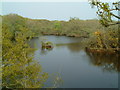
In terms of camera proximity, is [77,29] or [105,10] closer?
[105,10]

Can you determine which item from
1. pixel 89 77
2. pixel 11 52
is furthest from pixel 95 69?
pixel 11 52

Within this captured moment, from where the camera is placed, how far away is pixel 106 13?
148 centimetres

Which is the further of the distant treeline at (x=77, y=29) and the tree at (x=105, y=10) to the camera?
the distant treeline at (x=77, y=29)

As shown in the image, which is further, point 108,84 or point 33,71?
point 108,84

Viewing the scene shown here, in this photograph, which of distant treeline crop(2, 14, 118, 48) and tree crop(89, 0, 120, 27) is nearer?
tree crop(89, 0, 120, 27)

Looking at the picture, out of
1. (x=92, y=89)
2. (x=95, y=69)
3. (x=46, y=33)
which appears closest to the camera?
(x=92, y=89)

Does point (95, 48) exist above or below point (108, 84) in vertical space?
above

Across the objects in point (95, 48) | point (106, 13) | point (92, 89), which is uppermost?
point (106, 13)

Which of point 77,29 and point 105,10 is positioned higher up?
point 77,29

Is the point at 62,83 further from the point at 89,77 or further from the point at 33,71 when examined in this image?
the point at 33,71

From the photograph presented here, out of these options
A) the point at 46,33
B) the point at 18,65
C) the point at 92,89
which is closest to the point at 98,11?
the point at 18,65

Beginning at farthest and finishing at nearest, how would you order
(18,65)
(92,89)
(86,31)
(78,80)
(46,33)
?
(46,33), (86,31), (78,80), (92,89), (18,65)

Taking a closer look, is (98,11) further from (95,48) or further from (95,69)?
(95,48)

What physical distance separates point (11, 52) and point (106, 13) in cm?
283
